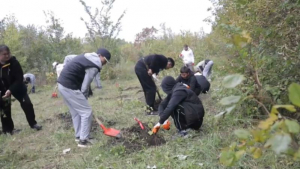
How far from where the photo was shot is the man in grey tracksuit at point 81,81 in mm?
4148

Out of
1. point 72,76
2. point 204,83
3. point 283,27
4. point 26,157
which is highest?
point 283,27

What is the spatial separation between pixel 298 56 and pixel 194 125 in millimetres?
1852

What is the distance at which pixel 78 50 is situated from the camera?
17.4 metres

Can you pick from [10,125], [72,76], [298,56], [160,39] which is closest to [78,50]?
[160,39]

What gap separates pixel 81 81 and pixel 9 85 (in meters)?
1.76

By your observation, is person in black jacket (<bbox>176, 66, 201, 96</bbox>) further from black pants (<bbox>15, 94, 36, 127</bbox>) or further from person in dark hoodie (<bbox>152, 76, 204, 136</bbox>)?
black pants (<bbox>15, 94, 36, 127</bbox>)

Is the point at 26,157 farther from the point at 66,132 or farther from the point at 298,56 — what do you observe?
the point at 298,56

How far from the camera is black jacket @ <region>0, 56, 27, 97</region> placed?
5152mm

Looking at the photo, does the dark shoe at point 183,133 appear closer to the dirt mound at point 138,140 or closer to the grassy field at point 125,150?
the grassy field at point 125,150

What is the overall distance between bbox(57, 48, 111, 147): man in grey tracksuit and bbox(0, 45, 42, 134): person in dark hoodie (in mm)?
1438

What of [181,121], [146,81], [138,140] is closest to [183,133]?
[181,121]

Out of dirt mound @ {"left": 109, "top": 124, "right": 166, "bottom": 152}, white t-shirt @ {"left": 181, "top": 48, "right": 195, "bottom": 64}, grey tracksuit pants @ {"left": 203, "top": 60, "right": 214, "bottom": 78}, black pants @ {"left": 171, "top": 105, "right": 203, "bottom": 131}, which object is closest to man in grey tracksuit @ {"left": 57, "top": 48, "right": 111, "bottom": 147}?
dirt mound @ {"left": 109, "top": 124, "right": 166, "bottom": 152}

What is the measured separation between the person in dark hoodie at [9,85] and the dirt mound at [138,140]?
7.59 feet

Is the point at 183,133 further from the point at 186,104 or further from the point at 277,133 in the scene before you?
the point at 277,133
